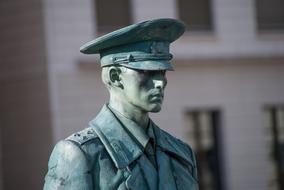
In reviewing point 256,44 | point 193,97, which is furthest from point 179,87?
point 256,44

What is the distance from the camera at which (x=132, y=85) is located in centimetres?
402

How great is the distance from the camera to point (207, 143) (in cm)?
1938

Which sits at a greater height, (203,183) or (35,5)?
(35,5)

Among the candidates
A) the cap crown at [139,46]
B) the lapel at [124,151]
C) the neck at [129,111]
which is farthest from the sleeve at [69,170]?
the cap crown at [139,46]

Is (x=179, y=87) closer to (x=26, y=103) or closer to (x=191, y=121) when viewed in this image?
(x=191, y=121)

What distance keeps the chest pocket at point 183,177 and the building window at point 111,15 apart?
14.1 meters

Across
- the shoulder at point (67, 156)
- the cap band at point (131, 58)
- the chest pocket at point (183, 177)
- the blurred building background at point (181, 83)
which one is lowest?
the blurred building background at point (181, 83)

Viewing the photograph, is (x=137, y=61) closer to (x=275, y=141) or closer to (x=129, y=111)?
(x=129, y=111)

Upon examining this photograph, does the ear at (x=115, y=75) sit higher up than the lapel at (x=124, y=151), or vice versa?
the ear at (x=115, y=75)

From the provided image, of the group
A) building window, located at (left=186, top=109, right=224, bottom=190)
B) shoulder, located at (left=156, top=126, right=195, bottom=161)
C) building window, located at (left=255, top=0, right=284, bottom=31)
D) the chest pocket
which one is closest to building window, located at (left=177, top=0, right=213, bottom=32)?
building window, located at (left=255, top=0, right=284, bottom=31)

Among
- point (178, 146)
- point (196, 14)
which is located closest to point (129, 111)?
point (178, 146)

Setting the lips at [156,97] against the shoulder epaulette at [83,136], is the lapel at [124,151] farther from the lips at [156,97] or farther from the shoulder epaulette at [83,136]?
the lips at [156,97]

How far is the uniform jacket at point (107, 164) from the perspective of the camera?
392cm

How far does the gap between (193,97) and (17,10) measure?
354 centimetres
